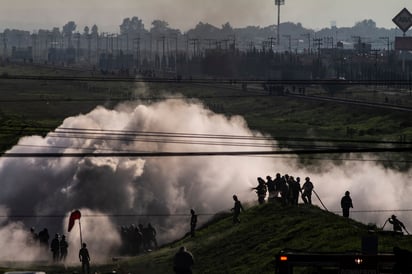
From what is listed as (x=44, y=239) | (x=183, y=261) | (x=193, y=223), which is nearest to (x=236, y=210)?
(x=193, y=223)

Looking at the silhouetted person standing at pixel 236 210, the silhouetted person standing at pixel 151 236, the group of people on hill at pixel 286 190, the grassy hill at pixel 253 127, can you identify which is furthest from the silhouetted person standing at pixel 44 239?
the group of people on hill at pixel 286 190

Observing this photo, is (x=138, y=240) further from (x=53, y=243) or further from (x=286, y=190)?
(x=286, y=190)

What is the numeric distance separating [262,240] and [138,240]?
22.3 ft

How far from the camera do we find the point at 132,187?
49.9 meters

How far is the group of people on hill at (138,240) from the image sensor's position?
4091cm

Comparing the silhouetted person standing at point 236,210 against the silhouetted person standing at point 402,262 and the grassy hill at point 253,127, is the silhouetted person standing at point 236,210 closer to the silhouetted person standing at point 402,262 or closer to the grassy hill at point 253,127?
the grassy hill at point 253,127

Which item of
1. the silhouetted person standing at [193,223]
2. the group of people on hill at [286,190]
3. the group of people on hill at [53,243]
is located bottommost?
the group of people on hill at [53,243]

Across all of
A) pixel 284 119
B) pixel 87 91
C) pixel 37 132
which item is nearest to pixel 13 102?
pixel 87 91

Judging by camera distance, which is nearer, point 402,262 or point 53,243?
point 402,262

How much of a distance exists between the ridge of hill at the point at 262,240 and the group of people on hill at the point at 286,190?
0.57 meters

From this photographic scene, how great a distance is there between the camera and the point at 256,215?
133 feet

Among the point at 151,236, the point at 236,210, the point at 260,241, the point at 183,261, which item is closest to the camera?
the point at 183,261

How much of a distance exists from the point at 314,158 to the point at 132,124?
34.8 feet

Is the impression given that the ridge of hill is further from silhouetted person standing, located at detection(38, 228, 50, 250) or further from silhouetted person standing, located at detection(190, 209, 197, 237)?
silhouetted person standing, located at detection(38, 228, 50, 250)
